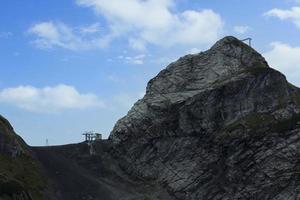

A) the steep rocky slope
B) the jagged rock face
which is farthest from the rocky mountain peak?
the steep rocky slope

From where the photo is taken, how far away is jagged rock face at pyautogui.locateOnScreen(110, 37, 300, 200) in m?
90.9

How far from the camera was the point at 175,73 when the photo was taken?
110250 millimetres

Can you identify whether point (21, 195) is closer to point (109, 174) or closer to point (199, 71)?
point (109, 174)

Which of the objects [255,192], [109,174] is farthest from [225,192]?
[109,174]

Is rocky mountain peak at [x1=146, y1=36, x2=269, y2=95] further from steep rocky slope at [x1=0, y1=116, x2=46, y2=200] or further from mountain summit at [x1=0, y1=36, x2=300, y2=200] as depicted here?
steep rocky slope at [x1=0, y1=116, x2=46, y2=200]

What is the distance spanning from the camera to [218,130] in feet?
324

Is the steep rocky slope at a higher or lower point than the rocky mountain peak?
lower

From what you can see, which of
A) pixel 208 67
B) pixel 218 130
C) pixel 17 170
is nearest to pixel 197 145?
pixel 218 130

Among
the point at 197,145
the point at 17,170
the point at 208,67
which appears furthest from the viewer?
the point at 208,67

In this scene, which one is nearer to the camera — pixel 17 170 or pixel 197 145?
pixel 17 170

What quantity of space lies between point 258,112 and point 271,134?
22.6 feet

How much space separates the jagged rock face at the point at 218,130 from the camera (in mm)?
90938

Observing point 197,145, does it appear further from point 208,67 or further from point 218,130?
point 208,67

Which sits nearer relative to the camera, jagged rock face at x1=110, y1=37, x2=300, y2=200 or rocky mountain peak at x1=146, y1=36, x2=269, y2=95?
jagged rock face at x1=110, y1=37, x2=300, y2=200
